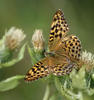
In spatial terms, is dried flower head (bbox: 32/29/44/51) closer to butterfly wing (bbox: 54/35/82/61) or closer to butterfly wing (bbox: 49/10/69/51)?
butterfly wing (bbox: 49/10/69/51)

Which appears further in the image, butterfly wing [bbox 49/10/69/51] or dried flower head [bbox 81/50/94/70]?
butterfly wing [bbox 49/10/69/51]

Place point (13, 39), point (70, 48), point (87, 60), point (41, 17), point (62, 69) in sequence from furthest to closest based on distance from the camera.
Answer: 1. point (41, 17)
2. point (13, 39)
3. point (87, 60)
4. point (70, 48)
5. point (62, 69)

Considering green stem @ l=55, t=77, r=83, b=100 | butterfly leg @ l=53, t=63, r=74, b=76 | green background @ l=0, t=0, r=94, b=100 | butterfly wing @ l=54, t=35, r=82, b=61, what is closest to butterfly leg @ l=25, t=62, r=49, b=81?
butterfly leg @ l=53, t=63, r=74, b=76

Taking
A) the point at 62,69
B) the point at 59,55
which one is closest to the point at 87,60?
the point at 59,55

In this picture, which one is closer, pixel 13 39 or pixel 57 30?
pixel 57 30

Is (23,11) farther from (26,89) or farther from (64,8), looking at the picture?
(26,89)

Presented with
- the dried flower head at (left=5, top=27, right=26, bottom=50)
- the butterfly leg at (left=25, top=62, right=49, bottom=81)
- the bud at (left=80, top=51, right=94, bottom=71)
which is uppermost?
the dried flower head at (left=5, top=27, right=26, bottom=50)

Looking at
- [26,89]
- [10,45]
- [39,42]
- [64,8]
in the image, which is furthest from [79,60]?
[64,8]

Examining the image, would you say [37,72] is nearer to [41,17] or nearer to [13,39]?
[13,39]
